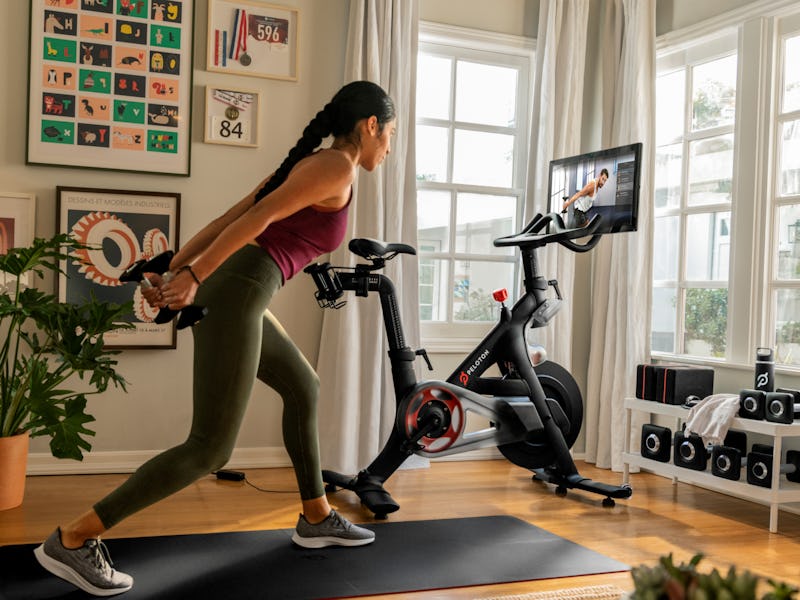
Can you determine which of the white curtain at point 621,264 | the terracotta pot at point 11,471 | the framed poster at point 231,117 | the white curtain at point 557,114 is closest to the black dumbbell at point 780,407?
the white curtain at point 621,264

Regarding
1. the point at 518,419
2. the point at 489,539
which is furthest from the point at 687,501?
the point at 489,539

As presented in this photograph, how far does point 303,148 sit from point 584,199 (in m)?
1.64

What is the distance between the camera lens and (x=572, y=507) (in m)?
3.36

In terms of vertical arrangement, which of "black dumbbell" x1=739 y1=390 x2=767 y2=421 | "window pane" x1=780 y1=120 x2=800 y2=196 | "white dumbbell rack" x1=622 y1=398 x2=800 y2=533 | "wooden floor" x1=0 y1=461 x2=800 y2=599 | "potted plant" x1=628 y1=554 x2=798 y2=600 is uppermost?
"window pane" x1=780 y1=120 x2=800 y2=196

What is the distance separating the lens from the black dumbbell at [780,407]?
308 cm

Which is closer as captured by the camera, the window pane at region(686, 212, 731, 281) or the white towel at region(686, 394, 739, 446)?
the white towel at region(686, 394, 739, 446)

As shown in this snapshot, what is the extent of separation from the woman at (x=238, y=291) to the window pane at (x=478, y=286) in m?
2.03

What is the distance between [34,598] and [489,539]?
55.7 inches

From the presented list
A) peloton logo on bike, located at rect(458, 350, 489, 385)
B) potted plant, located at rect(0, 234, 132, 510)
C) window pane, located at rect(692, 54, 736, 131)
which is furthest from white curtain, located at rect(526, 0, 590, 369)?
potted plant, located at rect(0, 234, 132, 510)

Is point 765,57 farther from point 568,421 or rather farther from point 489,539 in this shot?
point 489,539

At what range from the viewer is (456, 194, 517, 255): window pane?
4.41m

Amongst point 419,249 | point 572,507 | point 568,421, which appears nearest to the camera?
point 572,507

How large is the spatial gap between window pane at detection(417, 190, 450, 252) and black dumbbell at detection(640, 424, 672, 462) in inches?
54.6

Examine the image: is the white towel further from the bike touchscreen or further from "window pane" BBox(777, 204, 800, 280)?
the bike touchscreen
